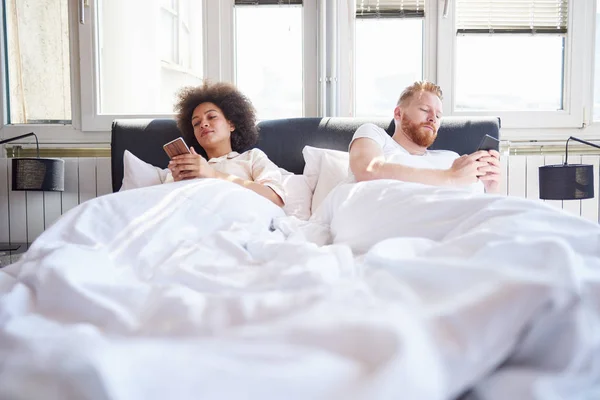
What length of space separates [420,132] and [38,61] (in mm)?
2285

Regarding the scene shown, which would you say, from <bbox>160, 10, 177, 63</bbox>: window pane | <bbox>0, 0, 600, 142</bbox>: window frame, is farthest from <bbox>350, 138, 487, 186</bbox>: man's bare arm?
<bbox>160, 10, 177, 63</bbox>: window pane

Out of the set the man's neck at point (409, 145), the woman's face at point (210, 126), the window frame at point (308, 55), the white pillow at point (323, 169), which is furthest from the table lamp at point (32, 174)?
the man's neck at point (409, 145)

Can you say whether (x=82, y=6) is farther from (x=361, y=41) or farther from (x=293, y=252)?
(x=293, y=252)

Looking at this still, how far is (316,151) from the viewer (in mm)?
2295

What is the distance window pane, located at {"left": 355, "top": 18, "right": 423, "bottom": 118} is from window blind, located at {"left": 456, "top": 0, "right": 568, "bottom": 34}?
26 centimetres

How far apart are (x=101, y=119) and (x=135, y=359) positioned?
2665 mm

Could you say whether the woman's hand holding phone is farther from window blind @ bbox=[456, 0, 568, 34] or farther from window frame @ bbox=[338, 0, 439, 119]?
window blind @ bbox=[456, 0, 568, 34]

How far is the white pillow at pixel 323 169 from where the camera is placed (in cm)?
219

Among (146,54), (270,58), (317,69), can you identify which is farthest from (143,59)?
(317,69)

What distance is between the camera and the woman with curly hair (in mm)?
2164

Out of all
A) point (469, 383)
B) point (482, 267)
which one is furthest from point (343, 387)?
point (482, 267)

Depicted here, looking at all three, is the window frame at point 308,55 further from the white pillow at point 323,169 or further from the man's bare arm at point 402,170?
the man's bare arm at point 402,170

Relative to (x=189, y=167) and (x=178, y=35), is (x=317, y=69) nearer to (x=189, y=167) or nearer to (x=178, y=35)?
(x=178, y=35)

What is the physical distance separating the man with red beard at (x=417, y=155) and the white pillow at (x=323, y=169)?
0.46 feet
